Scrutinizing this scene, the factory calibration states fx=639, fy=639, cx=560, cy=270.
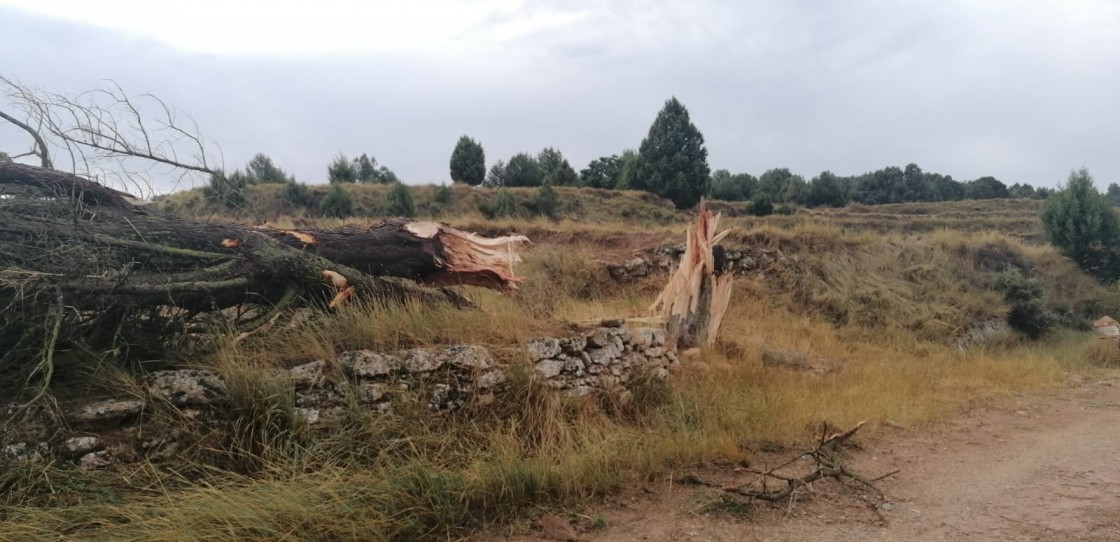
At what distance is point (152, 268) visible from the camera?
205 inches

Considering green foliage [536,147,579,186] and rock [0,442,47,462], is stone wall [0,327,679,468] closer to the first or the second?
rock [0,442,47,462]

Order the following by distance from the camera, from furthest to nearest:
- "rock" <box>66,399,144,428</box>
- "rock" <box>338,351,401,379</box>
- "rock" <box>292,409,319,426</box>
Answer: "rock" <box>338,351,401,379</box>
"rock" <box>292,409,319,426</box>
"rock" <box>66,399,144,428</box>

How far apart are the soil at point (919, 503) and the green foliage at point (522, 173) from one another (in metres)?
40.2

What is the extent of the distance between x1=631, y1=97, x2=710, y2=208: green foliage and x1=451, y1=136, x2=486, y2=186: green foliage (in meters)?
10.6

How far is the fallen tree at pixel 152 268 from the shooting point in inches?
168

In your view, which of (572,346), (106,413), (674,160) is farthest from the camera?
(674,160)

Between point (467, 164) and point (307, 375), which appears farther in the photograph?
point (467, 164)

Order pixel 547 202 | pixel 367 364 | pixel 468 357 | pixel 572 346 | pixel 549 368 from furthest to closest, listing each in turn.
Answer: pixel 547 202, pixel 572 346, pixel 549 368, pixel 468 357, pixel 367 364

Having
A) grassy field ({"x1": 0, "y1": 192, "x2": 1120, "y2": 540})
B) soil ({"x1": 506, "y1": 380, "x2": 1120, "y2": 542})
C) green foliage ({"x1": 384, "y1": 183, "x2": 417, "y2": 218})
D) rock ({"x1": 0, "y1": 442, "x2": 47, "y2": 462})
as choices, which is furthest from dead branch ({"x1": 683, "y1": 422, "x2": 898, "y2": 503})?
green foliage ({"x1": 384, "y1": 183, "x2": 417, "y2": 218})

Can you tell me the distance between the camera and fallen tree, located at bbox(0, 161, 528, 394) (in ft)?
14.0

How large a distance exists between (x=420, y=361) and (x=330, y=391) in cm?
75

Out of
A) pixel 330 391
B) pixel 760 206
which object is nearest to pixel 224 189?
pixel 330 391

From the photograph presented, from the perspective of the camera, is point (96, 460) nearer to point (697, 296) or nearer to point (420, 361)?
point (420, 361)

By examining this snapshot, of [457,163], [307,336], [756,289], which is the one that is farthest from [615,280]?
[457,163]
